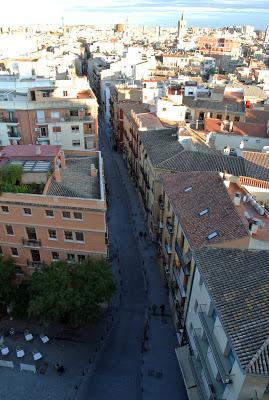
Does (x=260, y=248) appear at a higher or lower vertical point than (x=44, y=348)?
higher

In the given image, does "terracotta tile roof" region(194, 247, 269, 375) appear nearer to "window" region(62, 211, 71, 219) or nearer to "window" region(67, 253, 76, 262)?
"window" region(62, 211, 71, 219)

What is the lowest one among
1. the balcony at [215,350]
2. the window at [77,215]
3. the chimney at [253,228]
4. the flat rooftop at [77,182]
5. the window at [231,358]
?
the balcony at [215,350]

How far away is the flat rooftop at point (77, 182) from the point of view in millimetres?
37750

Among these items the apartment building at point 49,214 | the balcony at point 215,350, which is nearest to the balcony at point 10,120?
the apartment building at point 49,214

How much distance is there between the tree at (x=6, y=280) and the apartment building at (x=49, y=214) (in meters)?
2.23

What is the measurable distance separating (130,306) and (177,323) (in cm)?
638

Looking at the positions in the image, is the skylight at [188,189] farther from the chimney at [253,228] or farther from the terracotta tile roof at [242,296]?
the terracotta tile roof at [242,296]

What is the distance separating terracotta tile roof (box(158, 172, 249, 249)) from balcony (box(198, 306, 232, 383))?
19.2ft

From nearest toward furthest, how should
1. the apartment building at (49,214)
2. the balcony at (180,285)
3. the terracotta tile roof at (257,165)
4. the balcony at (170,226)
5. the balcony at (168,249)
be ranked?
the balcony at (180,285), the apartment building at (49,214), the balcony at (170,226), the balcony at (168,249), the terracotta tile roof at (257,165)

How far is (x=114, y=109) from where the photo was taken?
85562 millimetres

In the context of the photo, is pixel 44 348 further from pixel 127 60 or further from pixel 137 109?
pixel 127 60

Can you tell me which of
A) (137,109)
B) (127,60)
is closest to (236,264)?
(137,109)

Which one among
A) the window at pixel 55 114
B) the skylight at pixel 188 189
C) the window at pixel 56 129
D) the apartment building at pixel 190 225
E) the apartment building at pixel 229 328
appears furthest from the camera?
the window at pixel 56 129

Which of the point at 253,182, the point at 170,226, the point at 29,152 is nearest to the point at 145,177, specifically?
the point at 170,226
